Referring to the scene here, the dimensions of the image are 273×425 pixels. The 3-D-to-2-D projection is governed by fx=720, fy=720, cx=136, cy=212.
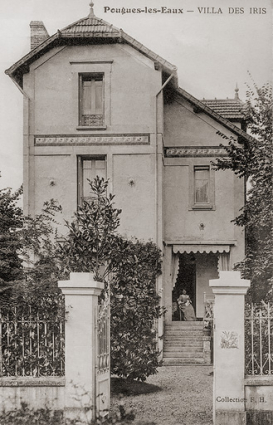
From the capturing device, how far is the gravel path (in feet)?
32.8

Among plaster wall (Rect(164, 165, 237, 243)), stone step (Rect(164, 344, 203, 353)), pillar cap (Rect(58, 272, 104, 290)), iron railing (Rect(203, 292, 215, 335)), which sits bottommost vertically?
stone step (Rect(164, 344, 203, 353))

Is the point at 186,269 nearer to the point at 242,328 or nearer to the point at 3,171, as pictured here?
the point at 3,171

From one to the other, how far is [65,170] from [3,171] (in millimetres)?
2208

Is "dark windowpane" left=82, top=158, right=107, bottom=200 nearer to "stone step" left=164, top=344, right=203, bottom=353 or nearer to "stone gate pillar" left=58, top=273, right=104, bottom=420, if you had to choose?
"stone step" left=164, top=344, right=203, bottom=353

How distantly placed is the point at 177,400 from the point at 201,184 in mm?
8427

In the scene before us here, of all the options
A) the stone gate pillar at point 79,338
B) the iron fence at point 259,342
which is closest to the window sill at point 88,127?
the stone gate pillar at point 79,338

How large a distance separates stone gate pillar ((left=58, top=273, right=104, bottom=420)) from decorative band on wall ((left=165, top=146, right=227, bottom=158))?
391 inches

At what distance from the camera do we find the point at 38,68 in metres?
18.0

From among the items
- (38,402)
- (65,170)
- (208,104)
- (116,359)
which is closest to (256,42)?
(116,359)

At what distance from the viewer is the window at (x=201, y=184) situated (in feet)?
62.4

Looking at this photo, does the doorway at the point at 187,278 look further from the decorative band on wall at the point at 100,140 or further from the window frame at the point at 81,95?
the window frame at the point at 81,95

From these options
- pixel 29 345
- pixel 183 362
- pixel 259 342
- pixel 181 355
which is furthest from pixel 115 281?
pixel 181 355

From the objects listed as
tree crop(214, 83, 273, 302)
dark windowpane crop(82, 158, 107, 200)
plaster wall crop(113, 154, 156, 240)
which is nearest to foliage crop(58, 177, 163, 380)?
tree crop(214, 83, 273, 302)

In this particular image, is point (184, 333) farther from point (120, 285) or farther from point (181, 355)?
point (120, 285)
